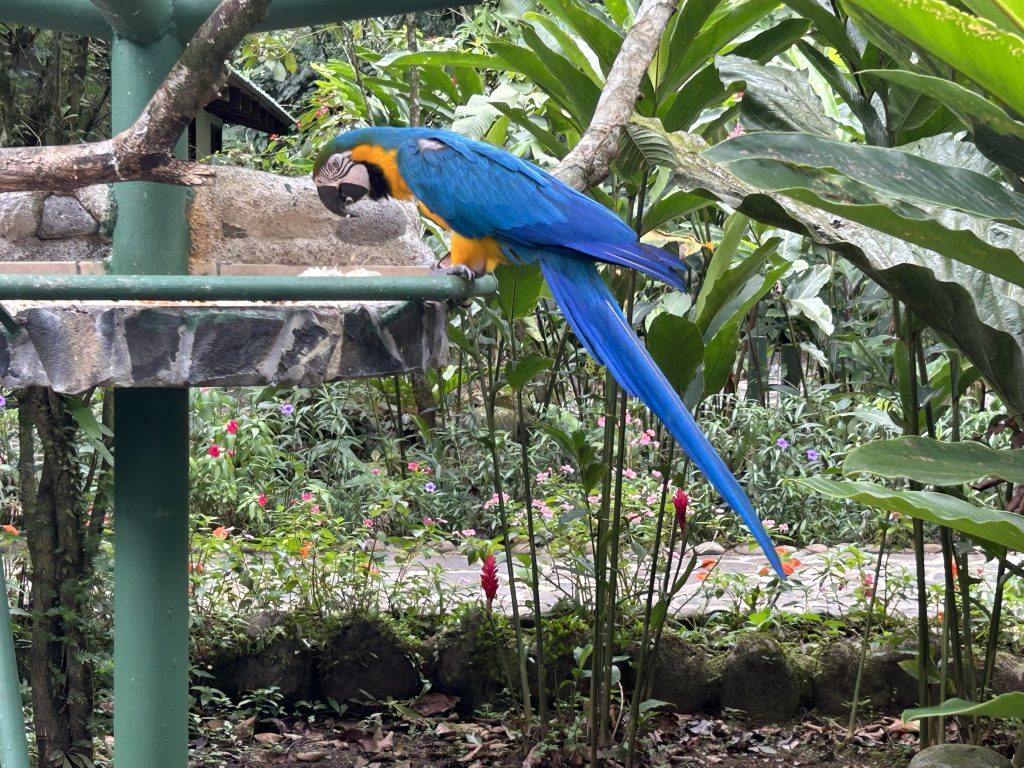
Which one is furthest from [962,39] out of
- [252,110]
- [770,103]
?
[252,110]

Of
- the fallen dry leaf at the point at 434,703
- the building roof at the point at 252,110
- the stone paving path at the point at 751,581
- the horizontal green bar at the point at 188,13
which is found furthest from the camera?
the building roof at the point at 252,110

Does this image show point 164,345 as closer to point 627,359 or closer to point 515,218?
point 627,359

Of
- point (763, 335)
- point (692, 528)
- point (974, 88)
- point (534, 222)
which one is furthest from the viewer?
point (763, 335)

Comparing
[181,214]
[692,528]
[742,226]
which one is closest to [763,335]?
[692,528]

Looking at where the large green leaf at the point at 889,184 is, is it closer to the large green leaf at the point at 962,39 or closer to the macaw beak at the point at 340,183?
the large green leaf at the point at 962,39

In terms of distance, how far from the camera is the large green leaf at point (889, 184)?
1262 mm

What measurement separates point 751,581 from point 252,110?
6.11 meters

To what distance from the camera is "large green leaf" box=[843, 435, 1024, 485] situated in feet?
4.33

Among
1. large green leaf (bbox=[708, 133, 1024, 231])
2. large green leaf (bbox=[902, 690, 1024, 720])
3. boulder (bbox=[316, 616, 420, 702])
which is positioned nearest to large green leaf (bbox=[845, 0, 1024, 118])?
large green leaf (bbox=[708, 133, 1024, 231])

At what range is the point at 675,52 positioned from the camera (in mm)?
2246

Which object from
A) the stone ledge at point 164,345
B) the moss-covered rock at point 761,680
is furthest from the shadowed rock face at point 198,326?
the moss-covered rock at point 761,680

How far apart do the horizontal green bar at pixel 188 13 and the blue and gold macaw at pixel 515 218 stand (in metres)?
0.36

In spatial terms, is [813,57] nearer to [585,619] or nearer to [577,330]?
[577,330]

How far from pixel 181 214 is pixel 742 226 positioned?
1.16 meters
